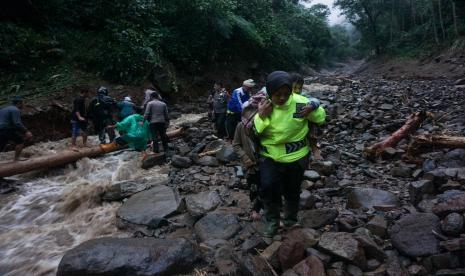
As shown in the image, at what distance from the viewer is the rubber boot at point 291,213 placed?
4043 mm

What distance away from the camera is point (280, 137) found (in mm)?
3607

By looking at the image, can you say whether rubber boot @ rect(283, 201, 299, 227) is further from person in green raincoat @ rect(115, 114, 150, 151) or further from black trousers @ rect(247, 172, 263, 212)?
person in green raincoat @ rect(115, 114, 150, 151)

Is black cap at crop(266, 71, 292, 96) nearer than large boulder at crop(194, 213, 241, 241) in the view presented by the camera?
Yes

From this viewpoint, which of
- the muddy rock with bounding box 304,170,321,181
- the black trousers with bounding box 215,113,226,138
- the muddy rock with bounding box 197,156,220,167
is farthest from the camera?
the black trousers with bounding box 215,113,226,138

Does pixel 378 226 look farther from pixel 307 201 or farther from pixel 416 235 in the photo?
pixel 307 201

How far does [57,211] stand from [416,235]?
18.4 ft

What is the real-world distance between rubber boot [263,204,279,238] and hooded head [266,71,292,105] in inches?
46.6

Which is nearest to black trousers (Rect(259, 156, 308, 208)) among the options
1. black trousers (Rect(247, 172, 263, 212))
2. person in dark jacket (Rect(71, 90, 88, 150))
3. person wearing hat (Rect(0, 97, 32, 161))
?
black trousers (Rect(247, 172, 263, 212))

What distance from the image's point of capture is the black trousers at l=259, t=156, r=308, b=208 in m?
3.73

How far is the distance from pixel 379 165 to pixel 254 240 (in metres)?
3.68

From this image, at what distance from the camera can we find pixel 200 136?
10.5 metres

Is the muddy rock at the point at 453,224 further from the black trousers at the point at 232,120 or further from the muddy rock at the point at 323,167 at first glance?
the black trousers at the point at 232,120

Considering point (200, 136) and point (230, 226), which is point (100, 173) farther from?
point (230, 226)

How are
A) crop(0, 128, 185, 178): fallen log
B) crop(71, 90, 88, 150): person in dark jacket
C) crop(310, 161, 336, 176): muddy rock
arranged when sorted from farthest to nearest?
crop(71, 90, 88, 150): person in dark jacket
crop(0, 128, 185, 178): fallen log
crop(310, 161, 336, 176): muddy rock
